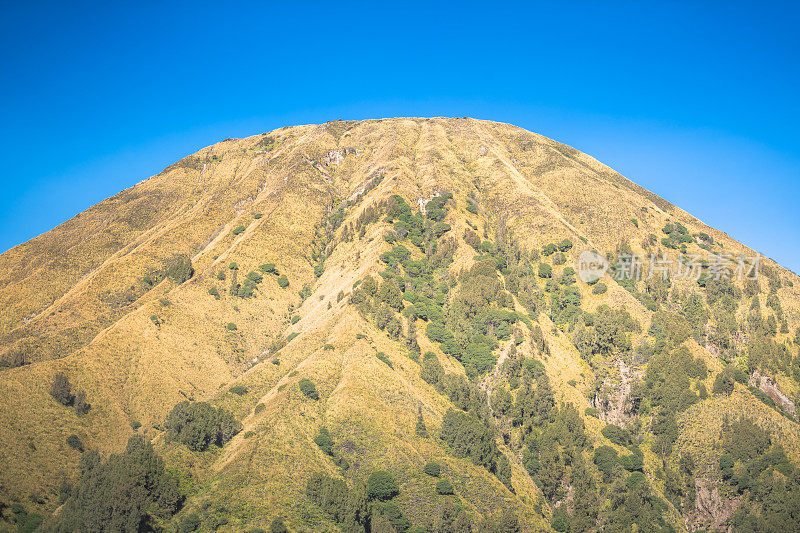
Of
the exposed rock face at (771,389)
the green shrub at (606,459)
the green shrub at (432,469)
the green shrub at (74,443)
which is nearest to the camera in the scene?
the green shrub at (432,469)

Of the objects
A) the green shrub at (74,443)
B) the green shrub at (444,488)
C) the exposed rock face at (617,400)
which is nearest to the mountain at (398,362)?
the exposed rock face at (617,400)

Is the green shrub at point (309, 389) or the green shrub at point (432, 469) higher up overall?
the green shrub at point (309, 389)

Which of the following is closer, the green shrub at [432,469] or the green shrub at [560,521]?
the green shrub at [432,469]

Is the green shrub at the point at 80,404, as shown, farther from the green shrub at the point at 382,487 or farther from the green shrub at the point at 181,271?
the green shrub at the point at 382,487

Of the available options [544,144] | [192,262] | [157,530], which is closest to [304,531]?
[157,530]

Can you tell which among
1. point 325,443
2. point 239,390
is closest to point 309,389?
point 325,443

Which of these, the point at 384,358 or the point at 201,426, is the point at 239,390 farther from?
the point at 384,358
